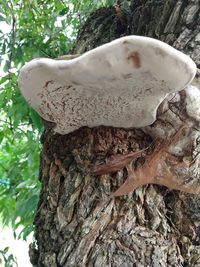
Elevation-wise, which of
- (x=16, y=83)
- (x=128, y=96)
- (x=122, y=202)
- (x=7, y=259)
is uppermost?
(x=128, y=96)

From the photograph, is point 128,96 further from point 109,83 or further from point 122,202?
point 122,202

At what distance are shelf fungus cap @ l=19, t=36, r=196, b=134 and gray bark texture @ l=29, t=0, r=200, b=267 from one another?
2.3 inches

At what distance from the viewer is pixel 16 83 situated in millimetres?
1955

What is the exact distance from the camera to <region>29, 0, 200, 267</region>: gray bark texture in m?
1.01

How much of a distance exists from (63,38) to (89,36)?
83 centimetres

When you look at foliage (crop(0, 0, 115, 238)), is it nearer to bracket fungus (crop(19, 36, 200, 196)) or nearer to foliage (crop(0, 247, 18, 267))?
foliage (crop(0, 247, 18, 267))

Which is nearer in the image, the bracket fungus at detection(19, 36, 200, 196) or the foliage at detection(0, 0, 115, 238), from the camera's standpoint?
the bracket fungus at detection(19, 36, 200, 196)

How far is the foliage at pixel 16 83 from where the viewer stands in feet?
6.15

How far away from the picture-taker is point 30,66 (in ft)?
2.71

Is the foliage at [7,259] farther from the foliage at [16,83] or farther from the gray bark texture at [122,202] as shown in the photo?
the gray bark texture at [122,202]

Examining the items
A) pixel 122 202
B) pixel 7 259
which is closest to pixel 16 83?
pixel 7 259

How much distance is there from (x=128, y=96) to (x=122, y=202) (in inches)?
12.0

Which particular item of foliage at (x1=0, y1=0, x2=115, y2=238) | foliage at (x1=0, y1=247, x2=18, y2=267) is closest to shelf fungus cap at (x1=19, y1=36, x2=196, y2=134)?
foliage at (x1=0, y1=0, x2=115, y2=238)

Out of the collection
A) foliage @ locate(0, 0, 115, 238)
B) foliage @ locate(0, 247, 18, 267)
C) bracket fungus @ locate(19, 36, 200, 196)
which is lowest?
foliage @ locate(0, 247, 18, 267)
